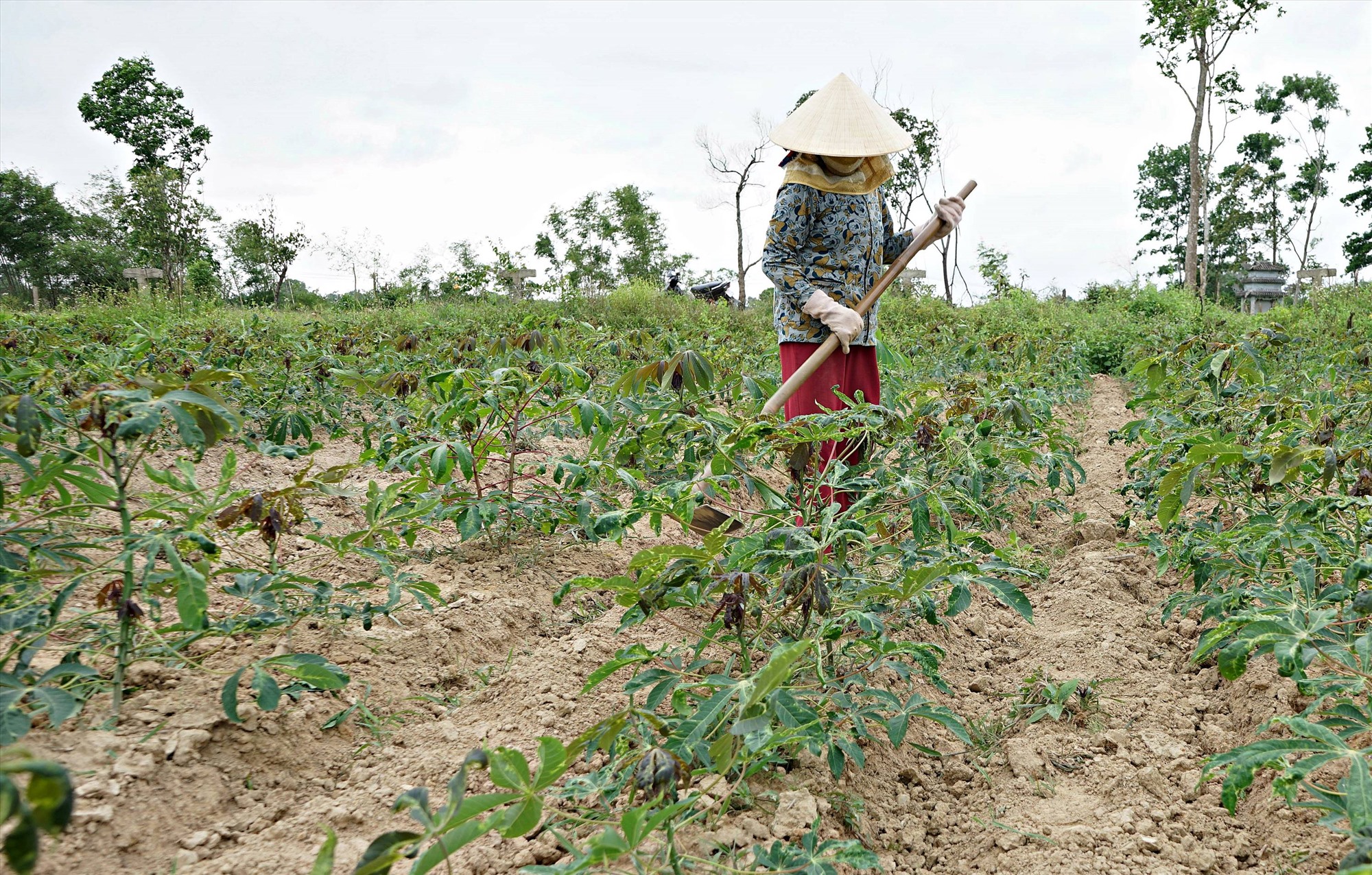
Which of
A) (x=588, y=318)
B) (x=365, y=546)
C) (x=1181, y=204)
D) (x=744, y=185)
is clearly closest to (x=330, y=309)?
(x=588, y=318)

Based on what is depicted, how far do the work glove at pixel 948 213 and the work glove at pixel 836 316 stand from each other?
0.47 metres

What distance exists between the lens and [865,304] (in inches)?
111

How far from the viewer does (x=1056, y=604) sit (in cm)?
268

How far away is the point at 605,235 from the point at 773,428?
90.3ft

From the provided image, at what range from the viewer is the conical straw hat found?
2699 millimetres

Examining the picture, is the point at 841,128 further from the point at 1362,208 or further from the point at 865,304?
the point at 1362,208

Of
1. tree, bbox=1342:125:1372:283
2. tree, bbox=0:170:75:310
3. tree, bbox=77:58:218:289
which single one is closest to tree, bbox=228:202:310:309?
tree, bbox=77:58:218:289

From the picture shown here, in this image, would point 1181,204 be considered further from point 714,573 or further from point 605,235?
point 714,573

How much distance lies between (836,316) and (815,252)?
304 mm

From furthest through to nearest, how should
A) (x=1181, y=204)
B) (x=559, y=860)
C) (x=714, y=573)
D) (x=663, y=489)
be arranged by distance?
1. (x=1181, y=204)
2. (x=663, y=489)
3. (x=714, y=573)
4. (x=559, y=860)

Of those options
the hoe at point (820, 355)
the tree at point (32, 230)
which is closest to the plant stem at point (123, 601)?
the hoe at point (820, 355)

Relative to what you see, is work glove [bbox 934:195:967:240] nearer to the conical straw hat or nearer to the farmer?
the farmer

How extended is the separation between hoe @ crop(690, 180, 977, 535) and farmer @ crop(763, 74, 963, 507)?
0.17 ft

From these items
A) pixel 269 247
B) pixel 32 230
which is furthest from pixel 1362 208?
pixel 32 230
